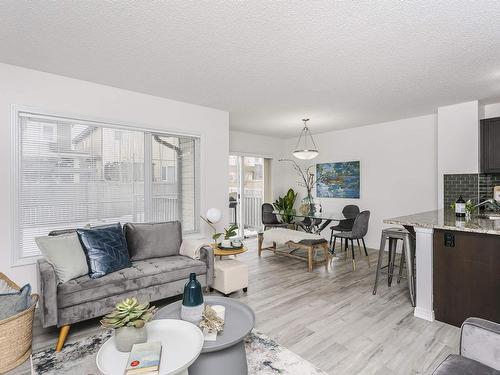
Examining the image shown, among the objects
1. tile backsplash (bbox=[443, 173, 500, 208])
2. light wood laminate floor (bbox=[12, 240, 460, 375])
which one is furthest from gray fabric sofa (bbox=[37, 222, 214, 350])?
tile backsplash (bbox=[443, 173, 500, 208])

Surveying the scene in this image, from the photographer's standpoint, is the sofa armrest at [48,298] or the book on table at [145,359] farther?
the sofa armrest at [48,298]

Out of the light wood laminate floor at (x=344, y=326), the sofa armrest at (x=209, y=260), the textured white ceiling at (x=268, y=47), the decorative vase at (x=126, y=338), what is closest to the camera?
the decorative vase at (x=126, y=338)

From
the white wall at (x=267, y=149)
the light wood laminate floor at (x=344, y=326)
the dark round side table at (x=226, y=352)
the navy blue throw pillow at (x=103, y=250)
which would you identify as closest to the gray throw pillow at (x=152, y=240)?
the navy blue throw pillow at (x=103, y=250)

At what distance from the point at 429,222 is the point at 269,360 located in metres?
2.06

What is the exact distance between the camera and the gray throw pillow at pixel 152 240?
325cm

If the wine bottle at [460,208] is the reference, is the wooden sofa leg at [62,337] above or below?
below

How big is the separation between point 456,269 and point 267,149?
16.8 feet

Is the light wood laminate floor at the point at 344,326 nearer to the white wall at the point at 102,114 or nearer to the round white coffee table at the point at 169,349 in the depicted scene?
the round white coffee table at the point at 169,349

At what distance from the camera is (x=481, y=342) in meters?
1.45

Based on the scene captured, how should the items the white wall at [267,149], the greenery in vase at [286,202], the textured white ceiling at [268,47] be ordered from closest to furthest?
the textured white ceiling at [268,47], the white wall at [267,149], the greenery in vase at [286,202]

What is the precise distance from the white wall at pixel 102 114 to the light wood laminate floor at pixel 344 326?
4.23ft

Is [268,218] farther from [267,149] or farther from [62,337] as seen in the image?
[62,337]

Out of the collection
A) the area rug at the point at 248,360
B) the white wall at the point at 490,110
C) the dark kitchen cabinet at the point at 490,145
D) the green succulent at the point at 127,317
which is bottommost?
the area rug at the point at 248,360

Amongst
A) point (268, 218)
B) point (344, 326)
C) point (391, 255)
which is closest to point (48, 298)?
point (344, 326)
